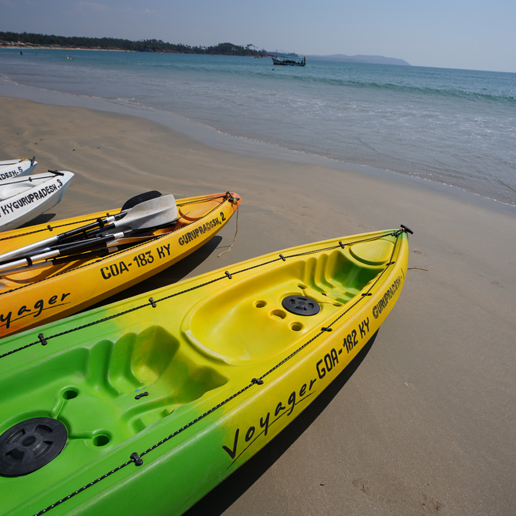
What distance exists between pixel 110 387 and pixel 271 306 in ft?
5.37

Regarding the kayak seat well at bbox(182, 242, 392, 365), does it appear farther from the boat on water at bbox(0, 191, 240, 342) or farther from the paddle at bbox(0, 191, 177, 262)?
the paddle at bbox(0, 191, 177, 262)

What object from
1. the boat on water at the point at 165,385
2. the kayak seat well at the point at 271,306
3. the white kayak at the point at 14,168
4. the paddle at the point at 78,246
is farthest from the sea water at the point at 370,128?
the paddle at the point at 78,246

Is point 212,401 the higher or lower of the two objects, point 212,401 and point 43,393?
the higher

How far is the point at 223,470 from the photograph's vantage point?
1969 mm

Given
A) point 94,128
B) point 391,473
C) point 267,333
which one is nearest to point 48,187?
point 267,333

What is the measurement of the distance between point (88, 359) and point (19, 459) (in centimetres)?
72

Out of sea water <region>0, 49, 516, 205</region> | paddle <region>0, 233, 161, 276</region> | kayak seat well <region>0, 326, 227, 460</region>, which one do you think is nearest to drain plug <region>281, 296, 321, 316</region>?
kayak seat well <region>0, 326, 227, 460</region>

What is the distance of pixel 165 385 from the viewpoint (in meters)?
2.67

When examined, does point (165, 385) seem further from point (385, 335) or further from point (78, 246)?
point (385, 335)

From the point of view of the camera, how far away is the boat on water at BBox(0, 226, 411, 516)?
5.76ft

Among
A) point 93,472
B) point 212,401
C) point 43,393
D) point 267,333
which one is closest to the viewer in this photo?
point 93,472

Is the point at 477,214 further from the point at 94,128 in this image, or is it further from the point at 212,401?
the point at 94,128

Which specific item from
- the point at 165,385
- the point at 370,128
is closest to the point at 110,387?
the point at 165,385

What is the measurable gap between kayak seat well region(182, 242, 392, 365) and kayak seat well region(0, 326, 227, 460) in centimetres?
24
